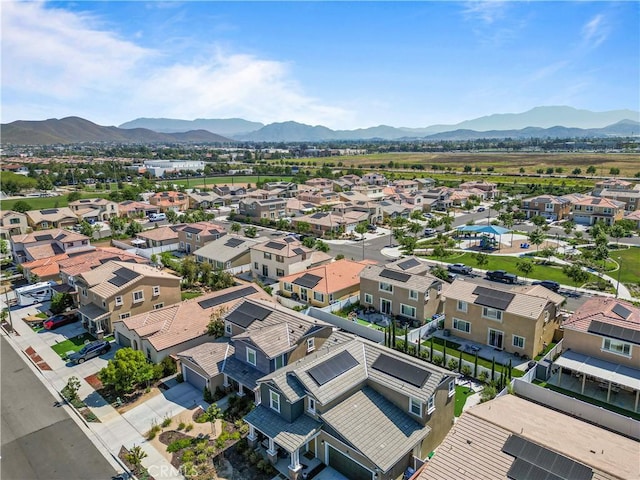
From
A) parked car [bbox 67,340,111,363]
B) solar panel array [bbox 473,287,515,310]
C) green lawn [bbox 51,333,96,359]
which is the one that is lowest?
green lawn [bbox 51,333,96,359]

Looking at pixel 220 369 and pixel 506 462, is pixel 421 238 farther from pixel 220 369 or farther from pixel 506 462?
pixel 506 462

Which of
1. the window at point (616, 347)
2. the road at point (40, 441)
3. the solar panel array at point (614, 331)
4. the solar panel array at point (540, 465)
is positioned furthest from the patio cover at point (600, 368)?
the road at point (40, 441)

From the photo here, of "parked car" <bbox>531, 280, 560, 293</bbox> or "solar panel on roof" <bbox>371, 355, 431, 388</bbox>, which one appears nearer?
"solar panel on roof" <bbox>371, 355, 431, 388</bbox>

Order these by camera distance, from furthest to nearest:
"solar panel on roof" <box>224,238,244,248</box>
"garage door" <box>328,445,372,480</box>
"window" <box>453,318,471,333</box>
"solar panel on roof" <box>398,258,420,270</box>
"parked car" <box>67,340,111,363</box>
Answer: "solar panel on roof" <box>224,238,244,248</box>
"solar panel on roof" <box>398,258,420,270</box>
"window" <box>453,318,471,333</box>
"parked car" <box>67,340,111,363</box>
"garage door" <box>328,445,372,480</box>

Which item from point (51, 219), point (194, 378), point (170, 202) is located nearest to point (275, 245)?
point (194, 378)

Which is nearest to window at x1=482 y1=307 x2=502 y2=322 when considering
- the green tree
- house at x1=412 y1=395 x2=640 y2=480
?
house at x1=412 y1=395 x2=640 y2=480

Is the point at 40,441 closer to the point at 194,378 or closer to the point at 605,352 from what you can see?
the point at 194,378

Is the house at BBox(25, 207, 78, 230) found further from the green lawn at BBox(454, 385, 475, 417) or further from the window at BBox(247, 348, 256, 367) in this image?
the green lawn at BBox(454, 385, 475, 417)

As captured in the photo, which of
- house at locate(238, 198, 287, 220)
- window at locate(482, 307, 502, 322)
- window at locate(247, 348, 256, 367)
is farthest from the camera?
house at locate(238, 198, 287, 220)
